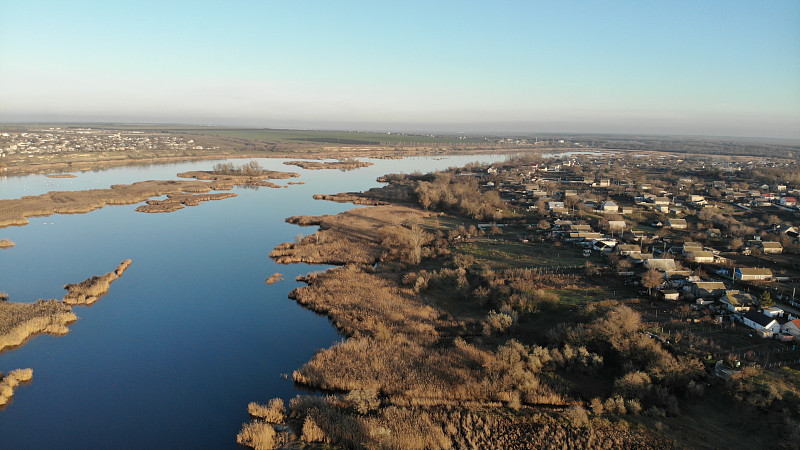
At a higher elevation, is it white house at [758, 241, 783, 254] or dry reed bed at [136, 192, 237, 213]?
white house at [758, 241, 783, 254]

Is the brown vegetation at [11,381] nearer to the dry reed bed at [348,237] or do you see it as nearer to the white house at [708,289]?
the dry reed bed at [348,237]

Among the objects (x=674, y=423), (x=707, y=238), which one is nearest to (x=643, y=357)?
(x=674, y=423)

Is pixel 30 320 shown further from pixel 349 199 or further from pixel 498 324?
pixel 349 199

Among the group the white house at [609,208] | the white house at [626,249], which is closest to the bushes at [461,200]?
the white house at [609,208]

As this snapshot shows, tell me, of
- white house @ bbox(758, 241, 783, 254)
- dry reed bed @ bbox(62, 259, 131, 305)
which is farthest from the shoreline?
white house @ bbox(758, 241, 783, 254)

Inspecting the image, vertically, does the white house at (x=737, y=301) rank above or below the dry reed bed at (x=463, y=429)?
above

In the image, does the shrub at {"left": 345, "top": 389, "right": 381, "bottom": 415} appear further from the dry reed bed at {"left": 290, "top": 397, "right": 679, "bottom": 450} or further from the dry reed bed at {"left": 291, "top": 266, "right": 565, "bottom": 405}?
the dry reed bed at {"left": 291, "top": 266, "right": 565, "bottom": 405}
